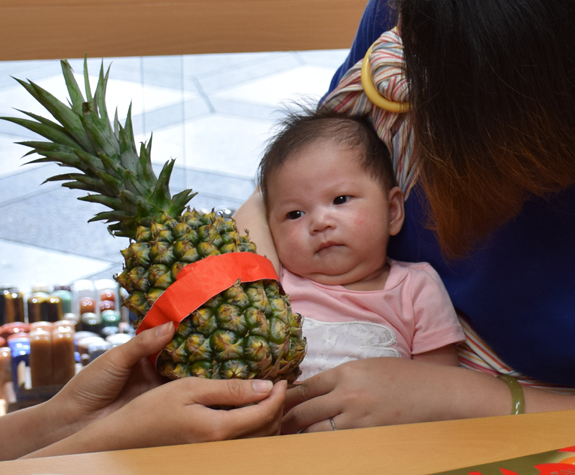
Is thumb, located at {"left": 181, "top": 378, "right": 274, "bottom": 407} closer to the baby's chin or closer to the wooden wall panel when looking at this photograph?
the baby's chin

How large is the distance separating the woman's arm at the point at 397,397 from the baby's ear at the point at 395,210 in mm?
360

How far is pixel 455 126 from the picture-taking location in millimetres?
764

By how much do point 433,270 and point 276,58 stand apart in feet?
11.6

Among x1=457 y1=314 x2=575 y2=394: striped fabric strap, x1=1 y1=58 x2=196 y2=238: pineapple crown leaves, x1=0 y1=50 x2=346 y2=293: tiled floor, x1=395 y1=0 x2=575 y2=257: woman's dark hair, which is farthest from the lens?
x1=0 y1=50 x2=346 y2=293: tiled floor

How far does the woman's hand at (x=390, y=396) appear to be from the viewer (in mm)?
910

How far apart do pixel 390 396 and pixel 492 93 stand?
1.58ft

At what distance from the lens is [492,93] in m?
0.71

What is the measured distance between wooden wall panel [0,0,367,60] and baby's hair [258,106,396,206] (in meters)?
0.18

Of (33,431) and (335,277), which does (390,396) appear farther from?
(33,431)

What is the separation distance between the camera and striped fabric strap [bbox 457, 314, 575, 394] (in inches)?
41.4

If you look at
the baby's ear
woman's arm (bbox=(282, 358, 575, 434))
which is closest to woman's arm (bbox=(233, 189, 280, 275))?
the baby's ear

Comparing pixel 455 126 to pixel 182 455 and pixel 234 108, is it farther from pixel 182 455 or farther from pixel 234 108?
pixel 234 108

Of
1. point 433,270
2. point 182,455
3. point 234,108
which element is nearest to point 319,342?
point 433,270

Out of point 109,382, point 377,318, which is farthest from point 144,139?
point 109,382
